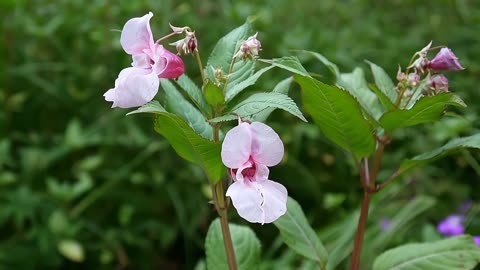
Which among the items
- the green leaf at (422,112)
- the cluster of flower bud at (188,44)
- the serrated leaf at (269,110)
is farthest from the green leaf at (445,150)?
the cluster of flower bud at (188,44)

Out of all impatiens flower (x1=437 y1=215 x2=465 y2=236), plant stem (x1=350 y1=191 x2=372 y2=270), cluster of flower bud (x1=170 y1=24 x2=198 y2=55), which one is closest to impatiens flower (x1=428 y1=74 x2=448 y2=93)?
plant stem (x1=350 y1=191 x2=372 y2=270)

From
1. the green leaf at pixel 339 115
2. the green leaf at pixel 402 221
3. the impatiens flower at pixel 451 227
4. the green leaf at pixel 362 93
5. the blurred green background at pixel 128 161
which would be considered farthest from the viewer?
the blurred green background at pixel 128 161

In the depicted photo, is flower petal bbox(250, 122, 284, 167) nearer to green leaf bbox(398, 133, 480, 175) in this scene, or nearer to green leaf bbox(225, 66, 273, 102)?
green leaf bbox(225, 66, 273, 102)

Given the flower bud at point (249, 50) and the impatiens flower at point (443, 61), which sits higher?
the flower bud at point (249, 50)

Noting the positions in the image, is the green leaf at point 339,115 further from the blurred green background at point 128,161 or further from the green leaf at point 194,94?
the blurred green background at point 128,161

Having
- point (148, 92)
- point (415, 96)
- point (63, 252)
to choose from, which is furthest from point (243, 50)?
point (63, 252)

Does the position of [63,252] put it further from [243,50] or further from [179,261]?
[243,50]

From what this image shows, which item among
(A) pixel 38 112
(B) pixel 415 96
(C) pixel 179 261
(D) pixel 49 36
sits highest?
(B) pixel 415 96
